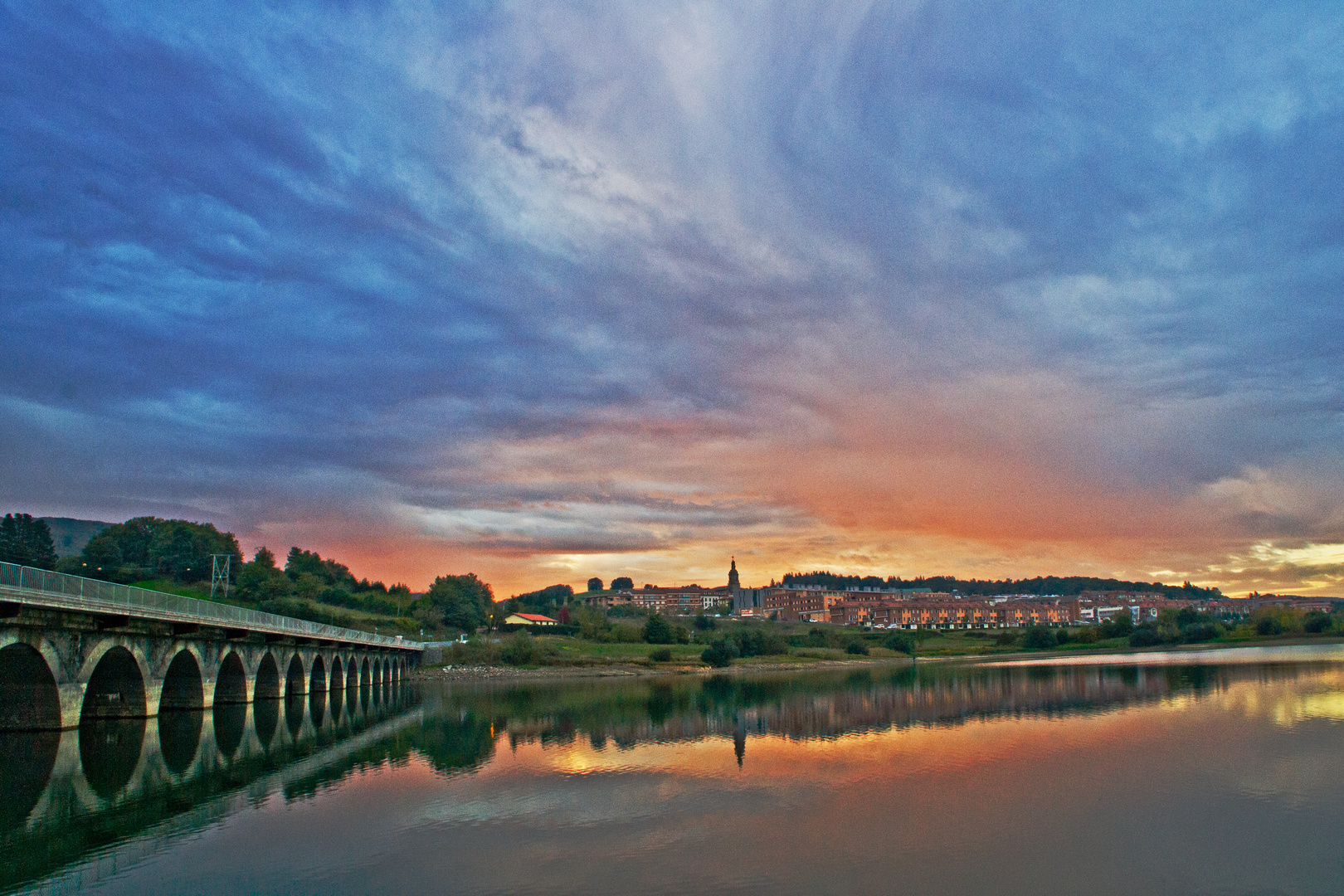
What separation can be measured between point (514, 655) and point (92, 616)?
77187 mm

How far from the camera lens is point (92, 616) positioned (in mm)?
31281

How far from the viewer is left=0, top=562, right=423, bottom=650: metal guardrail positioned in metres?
26.7

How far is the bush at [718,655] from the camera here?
116 m

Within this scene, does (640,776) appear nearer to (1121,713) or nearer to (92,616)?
(92,616)

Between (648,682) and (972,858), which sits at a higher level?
(972,858)

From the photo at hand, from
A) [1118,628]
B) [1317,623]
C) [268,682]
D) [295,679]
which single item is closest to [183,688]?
[268,682]

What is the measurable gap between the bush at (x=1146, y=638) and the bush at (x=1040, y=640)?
1400cm

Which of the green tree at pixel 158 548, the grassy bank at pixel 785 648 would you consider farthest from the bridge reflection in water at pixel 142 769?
the green tree at pixel 158 548

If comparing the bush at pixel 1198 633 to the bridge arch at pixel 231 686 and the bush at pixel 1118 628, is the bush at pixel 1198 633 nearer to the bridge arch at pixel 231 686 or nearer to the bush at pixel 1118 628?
the bush at pixel 1118 628

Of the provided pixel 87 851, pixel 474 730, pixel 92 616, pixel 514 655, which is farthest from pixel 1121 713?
pixel 514 655

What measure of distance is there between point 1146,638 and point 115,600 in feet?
467

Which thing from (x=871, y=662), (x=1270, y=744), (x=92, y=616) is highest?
(x=92, y=616)

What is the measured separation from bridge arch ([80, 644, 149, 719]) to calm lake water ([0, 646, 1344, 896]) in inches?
65.5

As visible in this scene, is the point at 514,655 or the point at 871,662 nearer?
the point at 514,655
